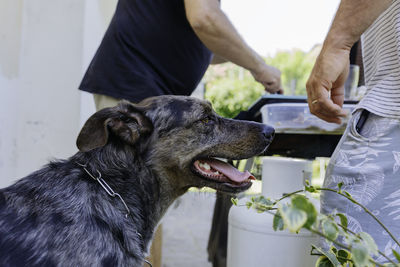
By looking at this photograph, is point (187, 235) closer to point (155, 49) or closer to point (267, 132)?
point (155, 49)

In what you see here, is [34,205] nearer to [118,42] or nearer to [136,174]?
[136,174]

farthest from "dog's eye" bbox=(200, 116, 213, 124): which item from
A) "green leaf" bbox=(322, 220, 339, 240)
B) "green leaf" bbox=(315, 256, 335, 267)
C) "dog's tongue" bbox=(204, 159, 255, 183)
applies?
"green leaf" bbox=(322, 220, 339, 240)

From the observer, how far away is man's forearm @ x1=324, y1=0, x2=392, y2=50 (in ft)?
4.70

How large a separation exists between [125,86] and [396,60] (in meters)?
1.65

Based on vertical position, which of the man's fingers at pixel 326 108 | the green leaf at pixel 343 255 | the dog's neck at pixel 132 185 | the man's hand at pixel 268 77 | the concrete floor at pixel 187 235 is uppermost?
the man's hand at pixel 268 77

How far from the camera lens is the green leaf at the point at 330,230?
843 mm

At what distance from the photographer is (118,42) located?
2604mm

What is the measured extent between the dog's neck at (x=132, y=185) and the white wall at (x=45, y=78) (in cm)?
218

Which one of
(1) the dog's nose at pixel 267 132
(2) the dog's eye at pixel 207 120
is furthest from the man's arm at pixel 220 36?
Answer: (1) the dog's nose at pixel 267 132

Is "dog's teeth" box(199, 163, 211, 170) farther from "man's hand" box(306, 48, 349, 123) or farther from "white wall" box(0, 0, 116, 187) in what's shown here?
"white wall" box(0, 0, 116, 187)

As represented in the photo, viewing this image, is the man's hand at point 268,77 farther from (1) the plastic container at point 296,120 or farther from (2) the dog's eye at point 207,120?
(2) the dog's eye at point 207,120

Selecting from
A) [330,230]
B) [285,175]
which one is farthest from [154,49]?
[330,230]

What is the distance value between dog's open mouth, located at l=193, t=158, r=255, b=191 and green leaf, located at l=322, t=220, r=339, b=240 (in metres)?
1.24

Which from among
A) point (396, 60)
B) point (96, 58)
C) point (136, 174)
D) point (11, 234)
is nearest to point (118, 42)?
point (96, 58)
